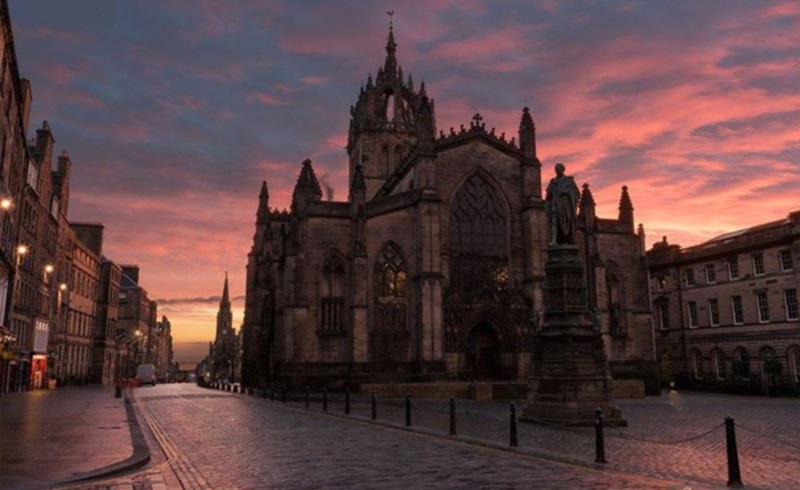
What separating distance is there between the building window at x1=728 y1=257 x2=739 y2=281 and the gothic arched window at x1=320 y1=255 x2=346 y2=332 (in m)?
29.8

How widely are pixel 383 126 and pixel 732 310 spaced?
120 ft

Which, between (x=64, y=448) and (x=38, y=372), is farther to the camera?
(x=38, y=372)

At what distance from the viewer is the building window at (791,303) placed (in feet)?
137

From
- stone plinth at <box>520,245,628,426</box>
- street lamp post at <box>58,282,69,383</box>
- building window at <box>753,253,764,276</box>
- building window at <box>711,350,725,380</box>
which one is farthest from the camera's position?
street lamp post at <box>58,282,69,383</box>

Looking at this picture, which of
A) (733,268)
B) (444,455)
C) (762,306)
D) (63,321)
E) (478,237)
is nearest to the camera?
(444,455)

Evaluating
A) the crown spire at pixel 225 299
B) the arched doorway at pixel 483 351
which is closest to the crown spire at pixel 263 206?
the arched doorway at pixel 483 351

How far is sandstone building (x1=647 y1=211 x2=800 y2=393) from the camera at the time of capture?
138 ft

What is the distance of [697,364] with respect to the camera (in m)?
50.1

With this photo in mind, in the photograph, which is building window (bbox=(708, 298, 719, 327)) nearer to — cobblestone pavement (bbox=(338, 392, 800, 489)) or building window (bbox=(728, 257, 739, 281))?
building window (bbox=(728, 257, 739, 281))

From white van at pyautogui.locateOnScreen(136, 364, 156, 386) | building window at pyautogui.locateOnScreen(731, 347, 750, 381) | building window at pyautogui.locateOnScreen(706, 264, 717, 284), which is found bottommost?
white van at pyautogui.locateOnScreen(136, 364, 156, 386)

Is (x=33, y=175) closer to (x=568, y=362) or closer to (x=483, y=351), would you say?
(x=483, y=351)

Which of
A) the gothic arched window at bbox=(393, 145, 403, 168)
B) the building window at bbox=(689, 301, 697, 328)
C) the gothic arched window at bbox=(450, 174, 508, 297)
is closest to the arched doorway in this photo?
the gothic arched window at bbox=(450, 174, 508, 297)

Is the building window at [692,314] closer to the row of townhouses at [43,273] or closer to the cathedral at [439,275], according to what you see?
the cathedral at [439,275]

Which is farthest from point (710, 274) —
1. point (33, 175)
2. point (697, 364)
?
point (33, 175)
